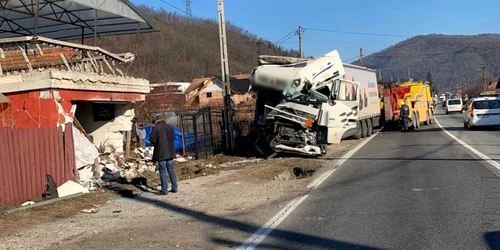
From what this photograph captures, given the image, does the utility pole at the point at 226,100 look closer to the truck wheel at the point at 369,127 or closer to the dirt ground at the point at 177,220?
the dirt ground at the point at 177,220

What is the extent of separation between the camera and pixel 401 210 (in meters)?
8.60

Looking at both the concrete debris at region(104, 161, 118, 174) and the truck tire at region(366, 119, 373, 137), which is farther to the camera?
the truck tire at region(366, 119, 373, 137)

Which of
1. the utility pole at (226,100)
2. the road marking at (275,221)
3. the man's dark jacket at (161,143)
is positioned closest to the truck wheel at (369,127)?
the utility pole at (226,100)

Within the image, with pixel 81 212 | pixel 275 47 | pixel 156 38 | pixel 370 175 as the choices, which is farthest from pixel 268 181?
pixel 275 47

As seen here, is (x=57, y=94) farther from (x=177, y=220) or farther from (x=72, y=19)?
(x=72, y=19)

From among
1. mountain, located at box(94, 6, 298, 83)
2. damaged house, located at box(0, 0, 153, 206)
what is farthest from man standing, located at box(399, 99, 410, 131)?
mountain, located at box(94, 6, 298, 83)

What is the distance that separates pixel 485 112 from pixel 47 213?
24748mm

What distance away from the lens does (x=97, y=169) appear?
1389 cm

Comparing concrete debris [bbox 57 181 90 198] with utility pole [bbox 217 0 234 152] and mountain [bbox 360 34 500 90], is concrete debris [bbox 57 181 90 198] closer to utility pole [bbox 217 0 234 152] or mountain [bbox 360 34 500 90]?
utility pole [bbox 217 0 234 152]

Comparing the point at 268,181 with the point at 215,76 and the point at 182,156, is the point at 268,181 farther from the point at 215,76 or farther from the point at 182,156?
the point at 215,76

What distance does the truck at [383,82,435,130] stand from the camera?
32188 millimetres

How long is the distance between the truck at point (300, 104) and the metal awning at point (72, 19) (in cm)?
498

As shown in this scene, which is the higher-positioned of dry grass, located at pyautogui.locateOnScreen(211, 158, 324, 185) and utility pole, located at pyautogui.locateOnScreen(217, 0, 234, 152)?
utility pole, located at pyautogui.locateOnScreen(217, 0, 234, 152)

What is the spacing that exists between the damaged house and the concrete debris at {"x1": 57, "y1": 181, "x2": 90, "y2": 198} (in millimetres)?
255
